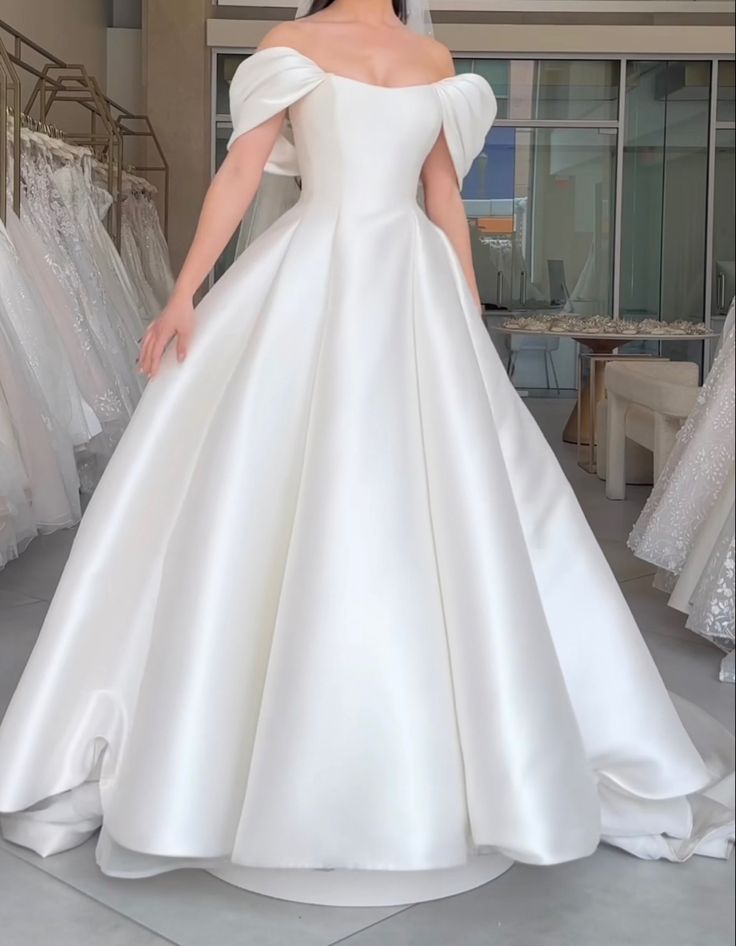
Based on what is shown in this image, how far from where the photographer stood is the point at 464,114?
1.46 m

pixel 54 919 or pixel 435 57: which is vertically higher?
pixel 435 57

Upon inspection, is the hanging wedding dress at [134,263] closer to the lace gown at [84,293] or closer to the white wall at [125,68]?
the lace gown at [84,293]

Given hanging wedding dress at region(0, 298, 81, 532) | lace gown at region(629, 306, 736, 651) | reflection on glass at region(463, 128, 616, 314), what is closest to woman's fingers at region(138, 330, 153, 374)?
lace gown at region(629, 306, 736, 651)

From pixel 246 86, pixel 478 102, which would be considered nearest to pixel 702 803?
pixel 478 102

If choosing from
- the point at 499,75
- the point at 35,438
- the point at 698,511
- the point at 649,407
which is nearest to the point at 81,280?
the point at 35,438

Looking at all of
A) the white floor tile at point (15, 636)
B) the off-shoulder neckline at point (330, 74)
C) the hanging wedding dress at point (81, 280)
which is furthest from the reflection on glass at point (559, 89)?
the off-shoulder neckline at point (330, 74)

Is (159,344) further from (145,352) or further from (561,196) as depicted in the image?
(561,196)

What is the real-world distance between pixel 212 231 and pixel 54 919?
84 cm

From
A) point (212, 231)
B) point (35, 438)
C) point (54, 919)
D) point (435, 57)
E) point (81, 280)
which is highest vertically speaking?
point (435, 57)

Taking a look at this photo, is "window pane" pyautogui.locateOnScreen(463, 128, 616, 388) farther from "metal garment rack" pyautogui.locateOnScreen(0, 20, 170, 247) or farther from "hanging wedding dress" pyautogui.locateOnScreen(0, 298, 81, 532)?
"hanging wedding dress" pyautogui.locateOnScreen(0, 298, 81, 532)

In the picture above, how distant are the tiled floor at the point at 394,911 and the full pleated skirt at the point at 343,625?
43 millimetres

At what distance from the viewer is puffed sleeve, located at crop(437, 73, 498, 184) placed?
1438 millimetres

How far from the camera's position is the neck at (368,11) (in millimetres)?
1433

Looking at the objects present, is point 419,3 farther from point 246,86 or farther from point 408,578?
point 408,578
